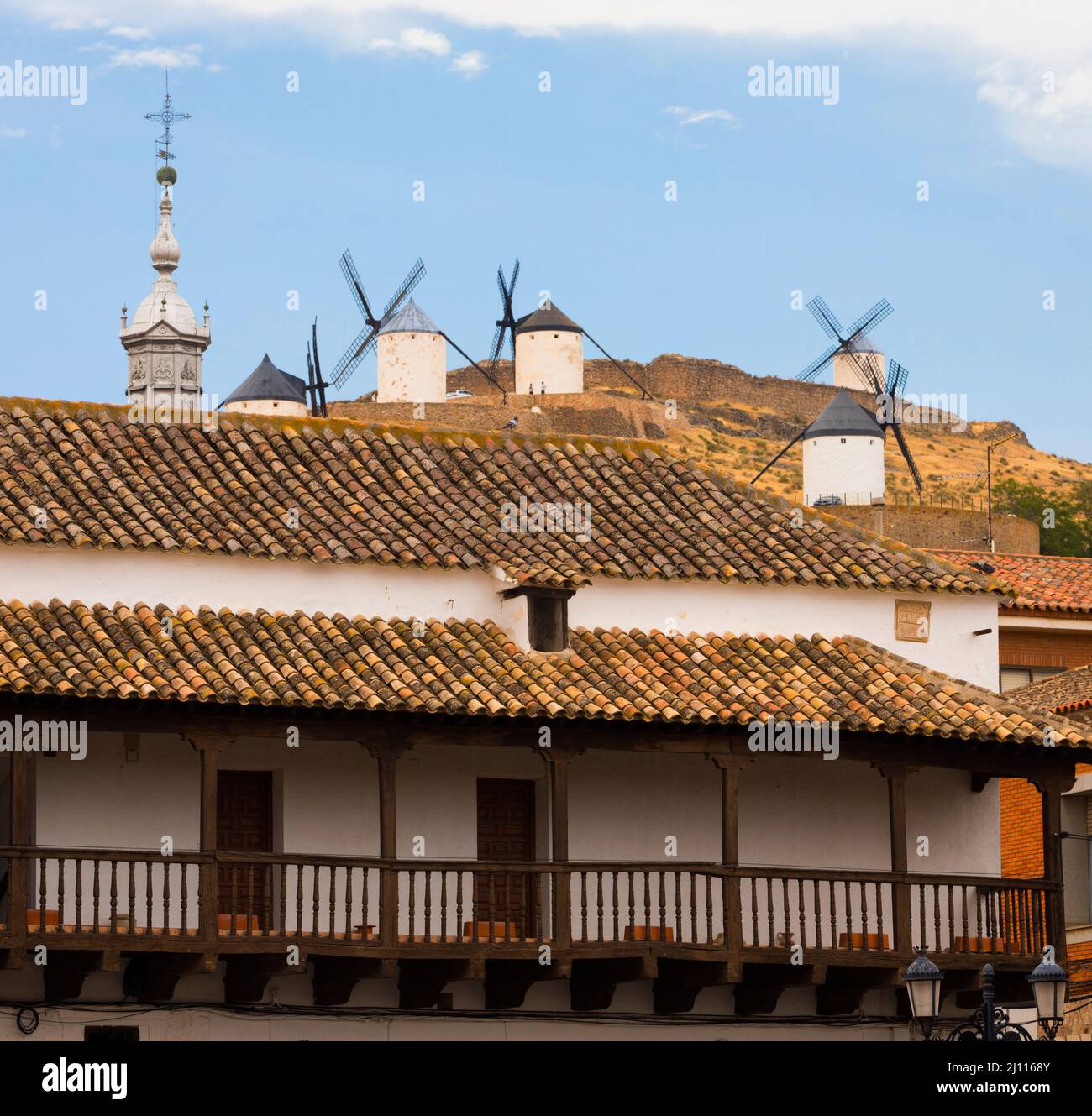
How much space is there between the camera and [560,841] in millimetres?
23859

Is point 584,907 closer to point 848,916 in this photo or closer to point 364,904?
point 364,904

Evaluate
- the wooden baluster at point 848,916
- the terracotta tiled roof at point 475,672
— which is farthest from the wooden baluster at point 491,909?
the wooden baluster at point 848,916

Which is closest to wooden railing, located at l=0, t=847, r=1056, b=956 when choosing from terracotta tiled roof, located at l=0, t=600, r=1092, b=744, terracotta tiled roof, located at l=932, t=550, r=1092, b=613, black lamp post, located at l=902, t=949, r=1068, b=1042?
terracotta tiled roof, located at l=0, t=600, r=1092, b=744

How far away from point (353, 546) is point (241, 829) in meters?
3.04

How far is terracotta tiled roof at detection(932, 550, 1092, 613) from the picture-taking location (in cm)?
3622

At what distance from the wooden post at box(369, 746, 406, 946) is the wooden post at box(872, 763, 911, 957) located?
5.04 m

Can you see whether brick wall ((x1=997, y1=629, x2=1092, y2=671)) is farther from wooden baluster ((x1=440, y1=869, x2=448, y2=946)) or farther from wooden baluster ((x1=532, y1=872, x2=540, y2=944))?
wooden baluster ((x1=440, y1=869, x2=448, y2=946))

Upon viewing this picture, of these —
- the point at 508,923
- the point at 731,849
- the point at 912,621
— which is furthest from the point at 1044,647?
the point at 508,923

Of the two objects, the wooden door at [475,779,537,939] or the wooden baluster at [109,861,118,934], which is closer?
the wooden baluster at [109,861,118,934]

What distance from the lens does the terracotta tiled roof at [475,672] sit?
22719 millimetres

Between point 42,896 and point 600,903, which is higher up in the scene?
point 42,896

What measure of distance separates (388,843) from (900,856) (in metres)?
5.25
